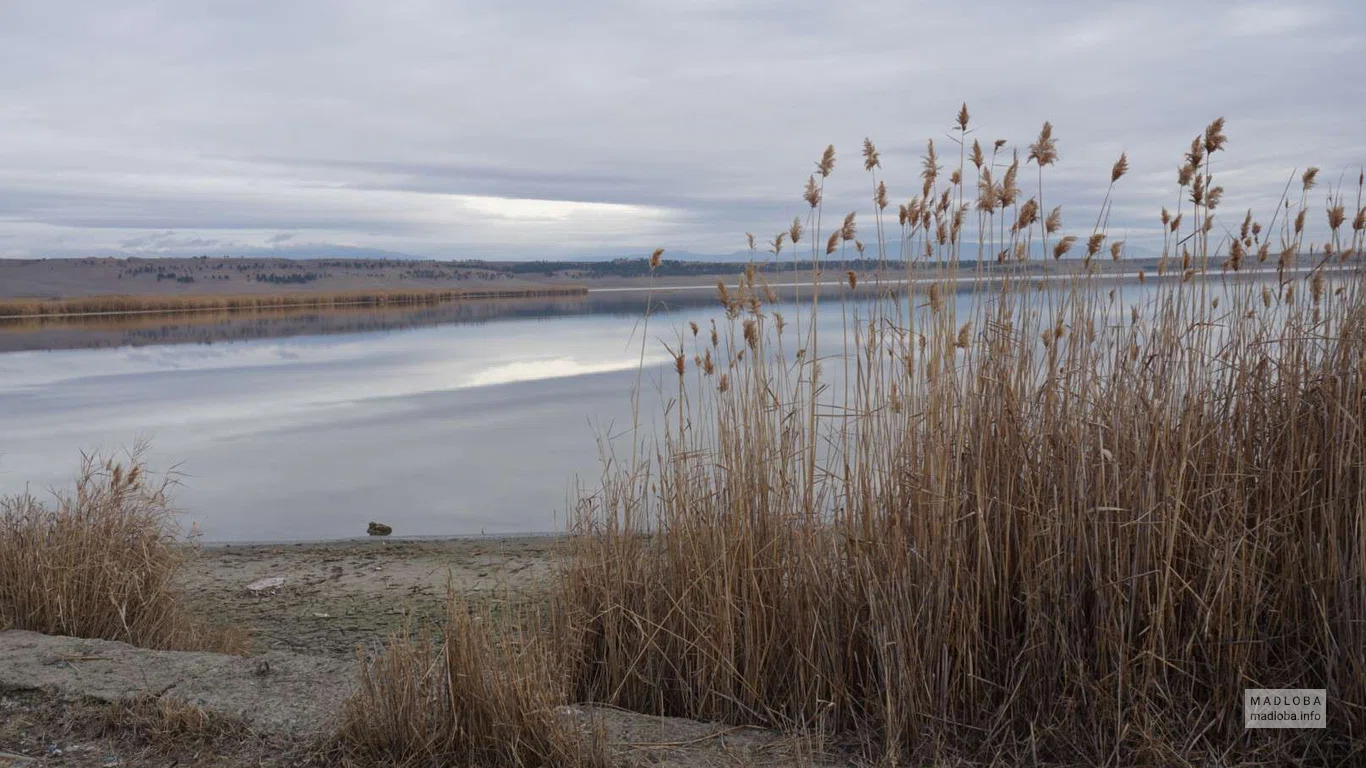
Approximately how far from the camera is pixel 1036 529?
10.4 feet

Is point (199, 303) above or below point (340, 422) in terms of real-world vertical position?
above

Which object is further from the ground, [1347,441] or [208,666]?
[1347,441]

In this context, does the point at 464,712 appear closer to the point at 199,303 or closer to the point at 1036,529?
the point at 1036,529

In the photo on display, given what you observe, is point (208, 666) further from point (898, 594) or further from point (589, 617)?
point (898, 594)

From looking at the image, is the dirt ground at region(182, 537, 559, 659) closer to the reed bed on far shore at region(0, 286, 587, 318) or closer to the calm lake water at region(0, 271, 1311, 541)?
the calm lake water at region(0, 271, 1311, 541)

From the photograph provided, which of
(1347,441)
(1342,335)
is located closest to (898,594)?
(1347,441)

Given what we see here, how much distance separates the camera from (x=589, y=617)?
372 cm

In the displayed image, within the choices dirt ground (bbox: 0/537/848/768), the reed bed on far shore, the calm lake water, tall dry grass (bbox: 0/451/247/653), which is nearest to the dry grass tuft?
dirt ground (bbox: 0/537/848/768)

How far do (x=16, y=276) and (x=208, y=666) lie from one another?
8657cm

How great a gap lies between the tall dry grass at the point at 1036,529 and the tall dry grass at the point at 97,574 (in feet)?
7.47

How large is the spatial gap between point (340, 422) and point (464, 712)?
11.5 metres

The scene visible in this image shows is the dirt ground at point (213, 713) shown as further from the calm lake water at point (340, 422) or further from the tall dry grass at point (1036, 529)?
the calm lake water at point (340, 422)

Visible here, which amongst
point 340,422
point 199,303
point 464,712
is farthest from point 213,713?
point 199,303

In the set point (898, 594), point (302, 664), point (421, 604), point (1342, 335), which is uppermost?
point (1342, 335)
